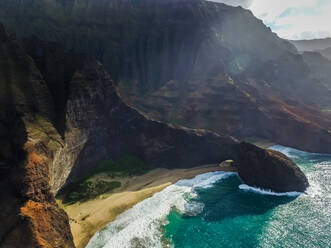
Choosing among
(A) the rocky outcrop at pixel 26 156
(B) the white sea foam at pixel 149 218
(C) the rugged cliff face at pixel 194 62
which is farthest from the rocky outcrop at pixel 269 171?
(A) the rocky outcrop at pixel 26 156

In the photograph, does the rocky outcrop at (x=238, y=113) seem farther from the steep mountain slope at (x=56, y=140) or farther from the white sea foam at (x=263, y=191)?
the white sea foam at (x=263, y=191)

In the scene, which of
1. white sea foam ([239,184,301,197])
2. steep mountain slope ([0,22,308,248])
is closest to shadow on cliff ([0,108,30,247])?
steep mountain slope ([0,22,308,248])

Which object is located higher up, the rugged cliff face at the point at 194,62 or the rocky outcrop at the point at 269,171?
the rugged cliff face at the point at 194,62

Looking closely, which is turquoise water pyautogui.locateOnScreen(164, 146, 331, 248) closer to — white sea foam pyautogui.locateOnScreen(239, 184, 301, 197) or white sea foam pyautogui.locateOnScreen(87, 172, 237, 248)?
white sea foam pyautogui.locateOnScreen(239, 184, 301, 197)

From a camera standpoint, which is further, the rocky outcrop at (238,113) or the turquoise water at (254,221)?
the rocky outcrop at (238,113)

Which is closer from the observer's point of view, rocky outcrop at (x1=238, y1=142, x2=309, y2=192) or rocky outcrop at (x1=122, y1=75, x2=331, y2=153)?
rocky outcrop at (x1=238, y1=142, x2=309, y2=192)
